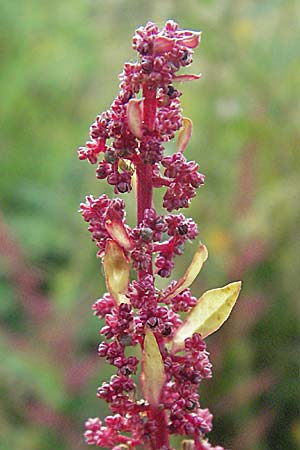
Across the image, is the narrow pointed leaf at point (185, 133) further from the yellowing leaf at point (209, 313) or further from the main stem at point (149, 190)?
the yellowing leaf at point (209, 313)

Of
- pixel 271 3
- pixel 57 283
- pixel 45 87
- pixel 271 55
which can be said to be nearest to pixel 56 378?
pixel 57 283

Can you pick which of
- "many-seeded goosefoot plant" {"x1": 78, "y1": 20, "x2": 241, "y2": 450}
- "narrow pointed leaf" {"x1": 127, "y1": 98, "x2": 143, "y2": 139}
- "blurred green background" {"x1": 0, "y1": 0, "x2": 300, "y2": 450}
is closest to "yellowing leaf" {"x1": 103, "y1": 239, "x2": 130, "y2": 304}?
"many-seeded goosefoot plant" {"x1": 78, "y1": 20, "x2": 241, "y2": 450}

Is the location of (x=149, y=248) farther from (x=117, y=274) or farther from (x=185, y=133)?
(x=185, y=133)

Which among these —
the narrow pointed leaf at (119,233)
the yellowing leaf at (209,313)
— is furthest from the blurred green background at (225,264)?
the narrow pointed leaf at (119,233)

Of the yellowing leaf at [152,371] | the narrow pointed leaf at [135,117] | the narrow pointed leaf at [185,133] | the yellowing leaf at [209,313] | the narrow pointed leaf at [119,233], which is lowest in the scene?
the yellowing leaf at [152,371]

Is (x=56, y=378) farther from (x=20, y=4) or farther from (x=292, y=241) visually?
(x=20, y=4)

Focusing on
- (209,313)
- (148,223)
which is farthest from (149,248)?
(209,313)
